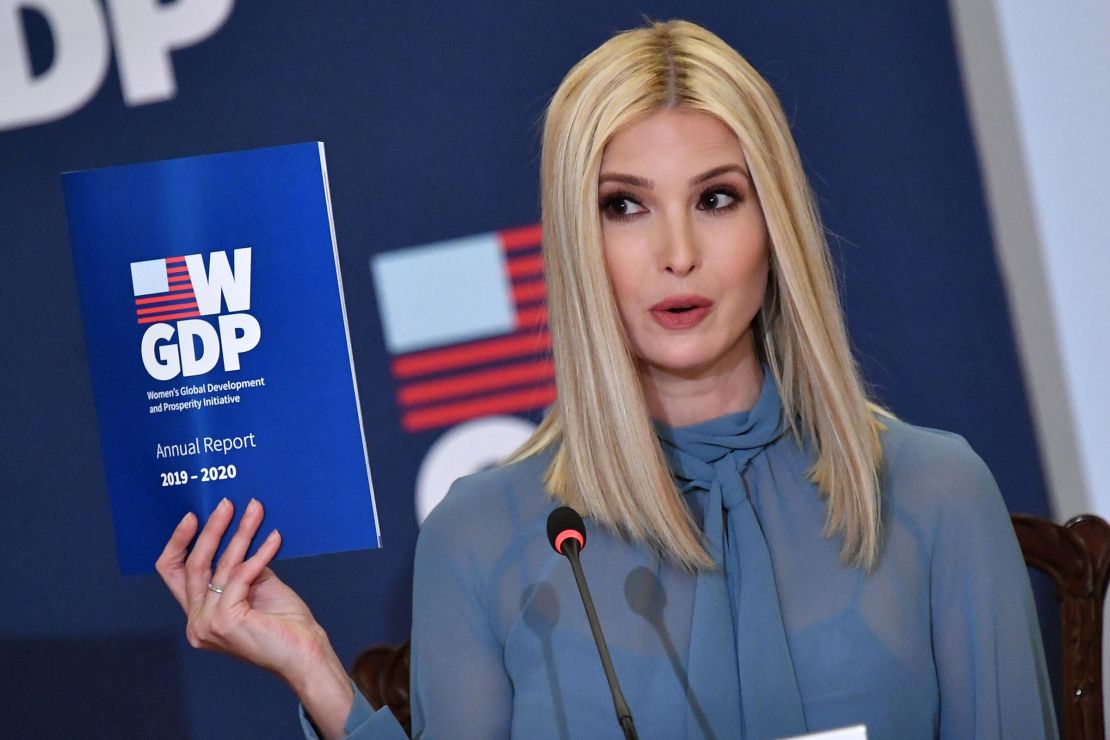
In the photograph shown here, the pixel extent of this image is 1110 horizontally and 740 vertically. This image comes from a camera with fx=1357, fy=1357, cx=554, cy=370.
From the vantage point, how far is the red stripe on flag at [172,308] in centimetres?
174

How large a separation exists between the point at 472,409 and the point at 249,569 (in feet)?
3.95

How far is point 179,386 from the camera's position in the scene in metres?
1.75

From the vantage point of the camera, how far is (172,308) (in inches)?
68.6

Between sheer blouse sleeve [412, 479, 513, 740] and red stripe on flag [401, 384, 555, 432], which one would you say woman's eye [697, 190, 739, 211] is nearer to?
sheer blouse sleeve [412, 479, 513, 740]

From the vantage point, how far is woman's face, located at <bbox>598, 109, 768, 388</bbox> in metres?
1.71

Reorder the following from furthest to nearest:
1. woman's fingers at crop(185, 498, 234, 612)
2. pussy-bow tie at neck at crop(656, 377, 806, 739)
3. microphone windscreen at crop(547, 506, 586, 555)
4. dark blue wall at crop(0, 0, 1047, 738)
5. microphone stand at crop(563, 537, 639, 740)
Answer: dark blue wall at crop(0, 0, 1047, 738)
woman's fingers at crop(185, 498, 234, 612)
pussy-bow tie at neck at crop(656, 377, 806, 739)
microphone windscreen at crop(547, 506, 586, 555)
microphone stand at crop(563, 537, 639, 740)

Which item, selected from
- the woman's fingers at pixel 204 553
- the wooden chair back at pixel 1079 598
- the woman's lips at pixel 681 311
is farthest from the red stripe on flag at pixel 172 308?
the wooden chair back at pixel 1079 598

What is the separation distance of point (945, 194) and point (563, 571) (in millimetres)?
1547

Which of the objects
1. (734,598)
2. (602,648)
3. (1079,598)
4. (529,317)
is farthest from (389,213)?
(602,648)

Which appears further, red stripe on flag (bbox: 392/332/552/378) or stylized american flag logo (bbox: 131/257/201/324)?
red stripe on flag (bbox: 392/332/552/378)

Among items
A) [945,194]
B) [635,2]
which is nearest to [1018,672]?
[945,194]

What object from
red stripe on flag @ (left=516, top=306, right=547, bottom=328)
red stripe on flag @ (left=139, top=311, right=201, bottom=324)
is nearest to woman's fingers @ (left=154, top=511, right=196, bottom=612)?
red stripe on flag @ (left=139, top=311, right=201, bottom=324)

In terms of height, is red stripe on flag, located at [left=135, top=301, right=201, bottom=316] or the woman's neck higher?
red stripe on flag, located at [left=135, top=301, right=201, bottom=316]

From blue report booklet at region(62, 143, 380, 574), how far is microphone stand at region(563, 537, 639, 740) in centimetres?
42
